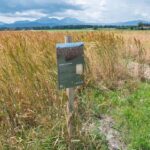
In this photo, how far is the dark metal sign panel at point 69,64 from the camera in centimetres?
376

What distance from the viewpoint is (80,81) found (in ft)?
12.9

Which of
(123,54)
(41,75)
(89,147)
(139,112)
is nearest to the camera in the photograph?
(89,147)

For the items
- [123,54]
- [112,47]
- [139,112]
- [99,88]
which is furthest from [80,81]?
[123,54]

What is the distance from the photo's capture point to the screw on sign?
148 inches

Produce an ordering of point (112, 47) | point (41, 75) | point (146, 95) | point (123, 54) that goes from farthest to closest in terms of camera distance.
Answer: point (123, 54), point (112, 47), point (146, 95), point (41, 75)

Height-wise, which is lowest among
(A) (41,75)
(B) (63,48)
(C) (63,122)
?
(C) (63,122)

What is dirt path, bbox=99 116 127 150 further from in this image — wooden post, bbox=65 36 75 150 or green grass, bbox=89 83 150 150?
wooden post, bbox=65 36 75 150

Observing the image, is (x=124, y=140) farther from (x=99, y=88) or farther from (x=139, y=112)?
(x=99, y=88)

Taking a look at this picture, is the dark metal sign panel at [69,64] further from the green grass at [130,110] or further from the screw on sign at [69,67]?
the green grass at [130,110]

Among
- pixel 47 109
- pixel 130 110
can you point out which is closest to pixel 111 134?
pixel 47 109

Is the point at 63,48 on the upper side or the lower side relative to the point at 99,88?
upper

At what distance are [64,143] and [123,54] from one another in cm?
514

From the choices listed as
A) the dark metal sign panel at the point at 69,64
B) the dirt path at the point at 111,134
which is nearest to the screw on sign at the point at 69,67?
the dark metal sign panel at the point at 69,64

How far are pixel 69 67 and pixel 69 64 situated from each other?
3cm
